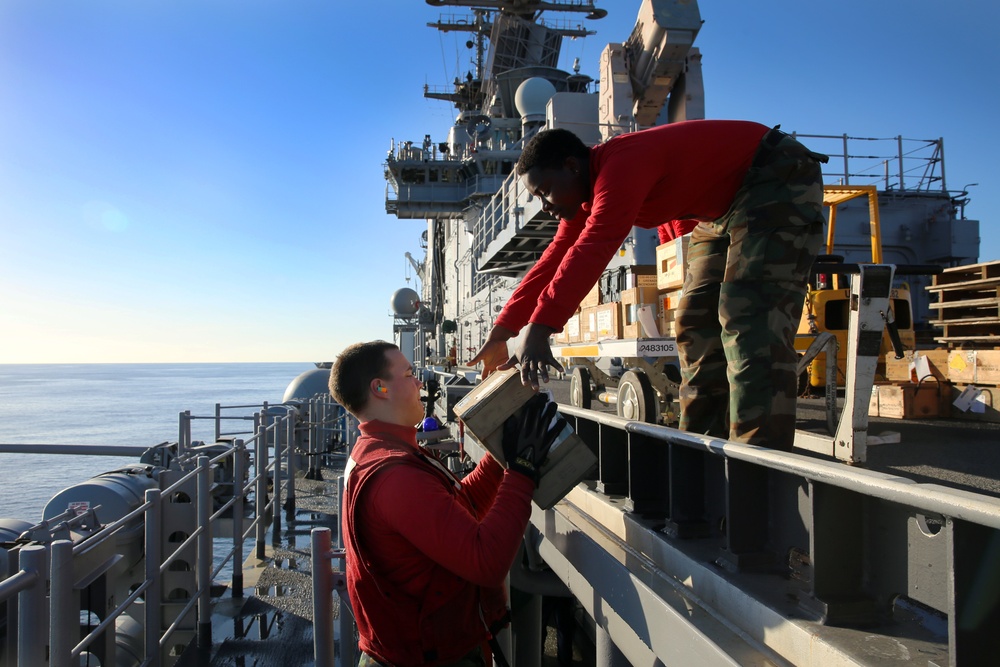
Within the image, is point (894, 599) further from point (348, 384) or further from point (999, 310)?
point (999, 310)

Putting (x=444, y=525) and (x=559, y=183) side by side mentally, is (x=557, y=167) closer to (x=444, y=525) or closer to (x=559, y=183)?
(x=559, y=183)

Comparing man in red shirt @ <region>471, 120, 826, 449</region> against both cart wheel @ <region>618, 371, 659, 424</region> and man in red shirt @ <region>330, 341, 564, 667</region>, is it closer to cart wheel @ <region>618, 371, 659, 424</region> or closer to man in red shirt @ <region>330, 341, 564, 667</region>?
man in red shirt @ <region>330, 341, 564, 667</region>

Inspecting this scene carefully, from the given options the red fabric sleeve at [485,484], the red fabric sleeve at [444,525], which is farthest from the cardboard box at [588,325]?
the red fabric sleeve at [444,525]

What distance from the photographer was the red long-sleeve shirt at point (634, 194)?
2389 millimetres

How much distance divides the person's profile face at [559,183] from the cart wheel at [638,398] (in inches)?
74.4

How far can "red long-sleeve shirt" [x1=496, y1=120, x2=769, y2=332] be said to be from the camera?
94.0 inches

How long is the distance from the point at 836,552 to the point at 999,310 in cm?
631

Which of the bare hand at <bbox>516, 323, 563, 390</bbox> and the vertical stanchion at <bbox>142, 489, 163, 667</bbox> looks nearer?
the bare hand at <bbox>516, 323, 563, 390</bbox>

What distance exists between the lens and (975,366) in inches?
203

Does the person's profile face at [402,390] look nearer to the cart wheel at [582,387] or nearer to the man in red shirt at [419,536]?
the man in red shirt at [419,536]

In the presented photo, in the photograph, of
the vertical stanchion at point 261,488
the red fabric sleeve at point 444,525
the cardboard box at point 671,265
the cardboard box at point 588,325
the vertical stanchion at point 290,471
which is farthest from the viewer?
the vertical stanchion at point 290,471

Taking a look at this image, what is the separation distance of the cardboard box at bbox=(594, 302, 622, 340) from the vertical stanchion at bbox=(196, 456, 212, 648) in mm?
3588

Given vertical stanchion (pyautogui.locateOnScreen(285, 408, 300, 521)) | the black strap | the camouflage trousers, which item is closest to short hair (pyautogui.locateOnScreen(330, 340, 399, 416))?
the black strap

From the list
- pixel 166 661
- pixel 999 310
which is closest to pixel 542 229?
pixel 999 310
